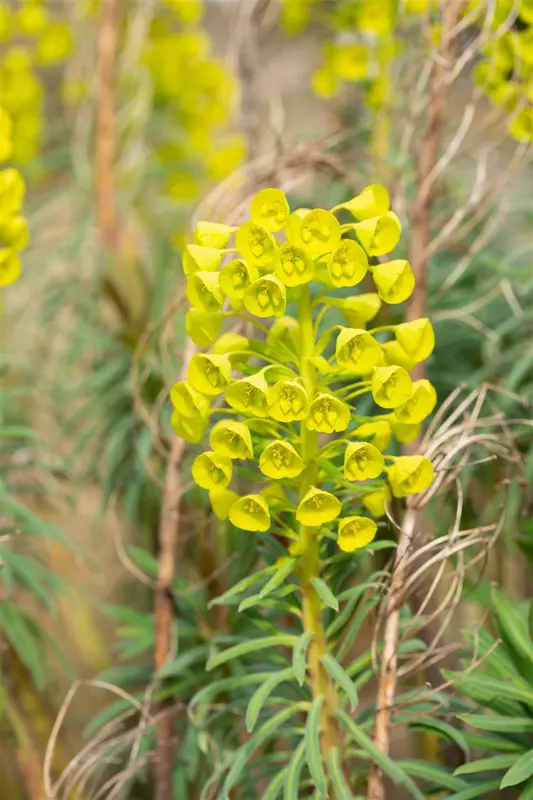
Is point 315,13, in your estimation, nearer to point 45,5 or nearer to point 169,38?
point 169,38

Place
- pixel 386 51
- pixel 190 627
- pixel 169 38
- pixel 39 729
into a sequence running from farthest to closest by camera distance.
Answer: pixel 169 38
pixel 386 51
pixel 39 729
pixel 190 627

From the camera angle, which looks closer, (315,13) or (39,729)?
(39,729)

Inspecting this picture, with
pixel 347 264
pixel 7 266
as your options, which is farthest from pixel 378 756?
pixel 7 266

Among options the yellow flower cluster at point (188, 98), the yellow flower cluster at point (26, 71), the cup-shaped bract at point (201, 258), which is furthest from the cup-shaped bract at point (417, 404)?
the yellow flower cluster at point (188, 98)

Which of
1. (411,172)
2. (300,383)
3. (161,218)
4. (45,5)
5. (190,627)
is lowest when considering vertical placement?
(190,627)

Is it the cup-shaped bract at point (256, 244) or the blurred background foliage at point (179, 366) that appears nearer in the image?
the cup-shaped bract at point (256, 244)

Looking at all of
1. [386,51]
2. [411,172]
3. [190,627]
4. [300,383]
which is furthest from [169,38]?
[300,383]

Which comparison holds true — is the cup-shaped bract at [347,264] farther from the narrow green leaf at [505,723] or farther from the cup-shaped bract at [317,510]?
the narrow green leaf at [505,723]
